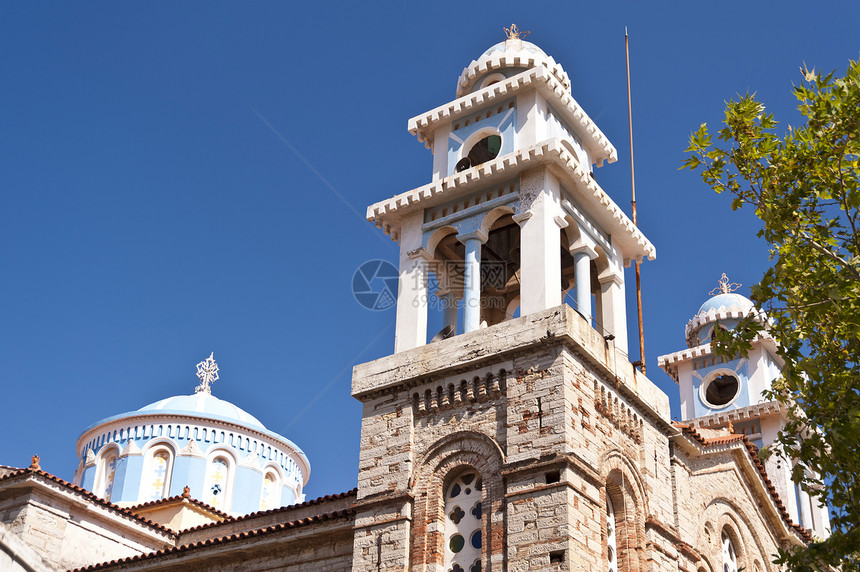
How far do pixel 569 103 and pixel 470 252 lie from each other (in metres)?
4.37

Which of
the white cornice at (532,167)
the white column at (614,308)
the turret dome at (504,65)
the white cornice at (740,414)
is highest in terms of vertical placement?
the turret dome at (504,65)

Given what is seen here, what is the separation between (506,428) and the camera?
16.2 m

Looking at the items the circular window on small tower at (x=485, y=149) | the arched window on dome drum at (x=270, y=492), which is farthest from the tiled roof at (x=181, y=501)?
the circular window on small tower at (x=485, y=149)

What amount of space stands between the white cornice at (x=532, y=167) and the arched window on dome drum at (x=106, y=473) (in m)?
15.1

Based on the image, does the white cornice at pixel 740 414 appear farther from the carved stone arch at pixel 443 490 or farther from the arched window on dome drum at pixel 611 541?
the carved stone arch at pixel 443 490

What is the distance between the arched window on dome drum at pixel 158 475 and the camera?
29797mm

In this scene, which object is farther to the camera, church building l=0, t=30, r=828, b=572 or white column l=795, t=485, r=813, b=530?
white column l=795, t=485, r=813, b=530

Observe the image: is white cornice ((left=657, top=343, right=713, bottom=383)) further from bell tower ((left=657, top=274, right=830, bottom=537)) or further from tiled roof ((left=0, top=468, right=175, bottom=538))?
tiled roof ((left=0, top=468, right=175, bottom=538))

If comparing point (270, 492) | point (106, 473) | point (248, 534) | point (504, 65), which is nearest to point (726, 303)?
point (504, 65)

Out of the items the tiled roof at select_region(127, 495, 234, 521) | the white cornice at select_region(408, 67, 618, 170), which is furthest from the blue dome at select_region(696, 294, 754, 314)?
the tiled roof at select_region(127, 495, 234, 521)

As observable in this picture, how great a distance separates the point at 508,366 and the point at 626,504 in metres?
→ 3.18

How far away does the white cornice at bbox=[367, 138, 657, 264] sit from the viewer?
18.7m

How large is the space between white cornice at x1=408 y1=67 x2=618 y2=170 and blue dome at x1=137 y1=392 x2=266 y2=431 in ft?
44.7

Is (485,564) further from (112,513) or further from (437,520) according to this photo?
(112,513)
